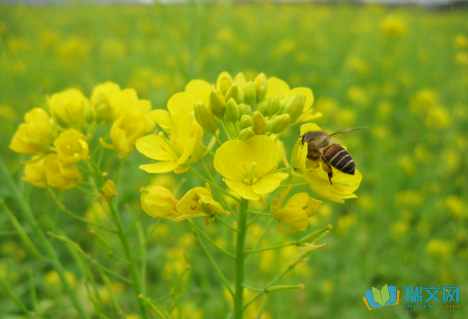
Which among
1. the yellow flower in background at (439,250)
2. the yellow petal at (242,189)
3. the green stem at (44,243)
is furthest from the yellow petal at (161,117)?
the yellow flower in background at (439,250)

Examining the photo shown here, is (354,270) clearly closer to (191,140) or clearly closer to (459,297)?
(459,297)

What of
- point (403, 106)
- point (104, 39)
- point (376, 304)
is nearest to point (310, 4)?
point (403, 106)

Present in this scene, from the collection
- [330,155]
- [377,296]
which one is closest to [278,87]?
[330,155]

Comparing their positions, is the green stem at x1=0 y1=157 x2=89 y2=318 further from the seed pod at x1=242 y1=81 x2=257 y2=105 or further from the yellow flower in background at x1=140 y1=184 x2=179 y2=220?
the seed pod at x1=242 y1=81 x2=257 y2=105

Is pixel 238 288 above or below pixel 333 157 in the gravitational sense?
below

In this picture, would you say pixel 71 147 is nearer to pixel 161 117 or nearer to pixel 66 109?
pixel 66 109

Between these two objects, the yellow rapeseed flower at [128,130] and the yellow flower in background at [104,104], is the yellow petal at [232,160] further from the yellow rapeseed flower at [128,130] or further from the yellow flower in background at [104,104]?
the yellow flower in background at [104,104]

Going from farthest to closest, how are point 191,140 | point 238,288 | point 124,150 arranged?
1. point 124,150
2. point 238,288
3. point 191,140
